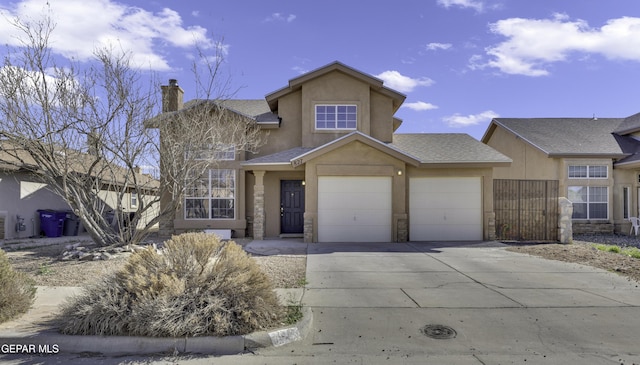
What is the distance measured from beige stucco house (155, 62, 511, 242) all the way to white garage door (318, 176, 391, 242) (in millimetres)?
37

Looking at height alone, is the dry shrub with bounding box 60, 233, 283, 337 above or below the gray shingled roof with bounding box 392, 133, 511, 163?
below

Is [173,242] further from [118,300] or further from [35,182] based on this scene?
[35,182]

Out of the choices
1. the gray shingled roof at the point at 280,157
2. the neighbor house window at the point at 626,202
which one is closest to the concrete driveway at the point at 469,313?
the gray shingled roof at the point at 280,157

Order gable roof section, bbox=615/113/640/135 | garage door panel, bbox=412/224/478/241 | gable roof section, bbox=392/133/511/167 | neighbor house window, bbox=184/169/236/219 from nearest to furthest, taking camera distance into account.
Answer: gable roof section, bbox=392/133/511/167 → garage door panel, bbox=412/224/478/241 → neighbor house window, bbox=184/169/236/219 → gable roof section, bbox=615/113/640/135

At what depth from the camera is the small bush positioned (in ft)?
17.1

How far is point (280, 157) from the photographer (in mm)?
14766

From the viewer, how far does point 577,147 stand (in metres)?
18.1

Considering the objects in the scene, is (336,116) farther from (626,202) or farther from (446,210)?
(626,202)

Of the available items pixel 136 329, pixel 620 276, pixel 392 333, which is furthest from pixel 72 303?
pixel 620 276

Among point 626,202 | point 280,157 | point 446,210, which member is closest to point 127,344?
point 280,157

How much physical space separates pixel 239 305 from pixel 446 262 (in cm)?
689

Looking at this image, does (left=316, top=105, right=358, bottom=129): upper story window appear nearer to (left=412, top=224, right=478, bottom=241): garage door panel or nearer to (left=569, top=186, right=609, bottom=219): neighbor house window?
(left=412, top=224, right=478, bottom=241): garage door panel

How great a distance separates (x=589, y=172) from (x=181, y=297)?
19.6m

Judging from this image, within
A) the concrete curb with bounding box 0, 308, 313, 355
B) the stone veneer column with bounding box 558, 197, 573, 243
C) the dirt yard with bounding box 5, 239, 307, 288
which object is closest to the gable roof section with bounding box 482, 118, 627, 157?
the stone veneer column with bounding box 558, 197, 573, 243
